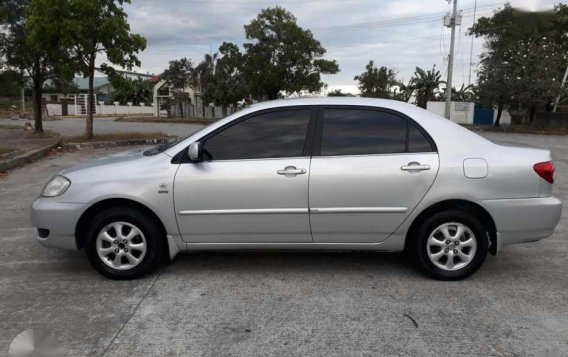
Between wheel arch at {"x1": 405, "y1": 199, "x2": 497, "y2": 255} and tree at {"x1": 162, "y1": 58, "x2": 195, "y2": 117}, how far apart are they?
48584 mm

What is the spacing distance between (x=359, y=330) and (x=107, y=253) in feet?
7.63

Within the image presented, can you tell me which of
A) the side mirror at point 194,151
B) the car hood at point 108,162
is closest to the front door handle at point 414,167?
the side mirror at point 194,151

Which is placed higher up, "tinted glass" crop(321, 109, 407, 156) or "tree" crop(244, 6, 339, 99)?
"tree" crop(244, 6, 339, 99)

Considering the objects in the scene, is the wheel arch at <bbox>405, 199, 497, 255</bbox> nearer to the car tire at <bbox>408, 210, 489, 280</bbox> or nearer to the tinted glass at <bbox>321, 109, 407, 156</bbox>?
the car tire at <bbox>408, 210, 489, 280</bbox>

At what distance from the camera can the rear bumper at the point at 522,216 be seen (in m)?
4.48

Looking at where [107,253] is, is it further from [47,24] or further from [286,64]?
[286,64]

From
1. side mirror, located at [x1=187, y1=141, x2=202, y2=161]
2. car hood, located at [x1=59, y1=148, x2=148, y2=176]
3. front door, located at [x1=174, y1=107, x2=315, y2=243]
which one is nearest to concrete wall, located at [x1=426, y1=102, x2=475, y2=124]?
front door, located at [x1=174, y1=107, x2=315, y2=243]

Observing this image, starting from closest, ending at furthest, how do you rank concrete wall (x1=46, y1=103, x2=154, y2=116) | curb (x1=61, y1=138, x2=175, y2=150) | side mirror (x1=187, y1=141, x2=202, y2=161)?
side mirror (x1=187, y1=141, x2=202, y2=161), curb (x1=61, y1=138, x2=175, y2=150), concrete wall (x1=46, y1=103, x2=154, y2=116)

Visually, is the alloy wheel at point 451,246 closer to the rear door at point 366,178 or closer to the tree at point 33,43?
the rear door at point 366,178

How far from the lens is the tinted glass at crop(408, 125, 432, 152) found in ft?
15.0

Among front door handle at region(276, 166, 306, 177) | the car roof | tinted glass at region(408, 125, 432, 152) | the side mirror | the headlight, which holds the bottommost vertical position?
the headlight

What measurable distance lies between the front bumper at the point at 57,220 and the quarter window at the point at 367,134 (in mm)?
2258

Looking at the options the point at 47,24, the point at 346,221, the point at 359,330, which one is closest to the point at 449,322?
the point at 359,330

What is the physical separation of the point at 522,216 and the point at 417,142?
1103mm
